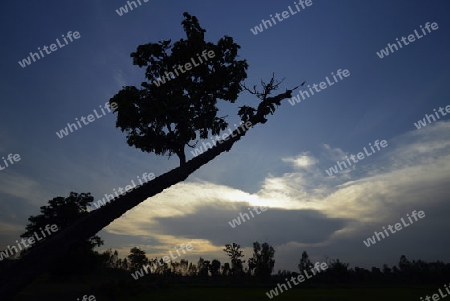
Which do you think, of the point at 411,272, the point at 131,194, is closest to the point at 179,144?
the point at 131,194

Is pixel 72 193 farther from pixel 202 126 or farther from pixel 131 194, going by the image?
pixel 131 194

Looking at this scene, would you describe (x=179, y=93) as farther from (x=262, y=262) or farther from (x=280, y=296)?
(x=262, y=262)

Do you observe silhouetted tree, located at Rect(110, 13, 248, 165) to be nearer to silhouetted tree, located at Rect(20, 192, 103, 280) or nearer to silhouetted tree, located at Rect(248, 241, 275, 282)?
silhouetted tree, located at Rect(20, 192, 103, 280)

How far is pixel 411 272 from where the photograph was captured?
97250 millimetres

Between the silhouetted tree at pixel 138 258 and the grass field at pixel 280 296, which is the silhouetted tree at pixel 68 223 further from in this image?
the silhouetted tree at pixel 138 258

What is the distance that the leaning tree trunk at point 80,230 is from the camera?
4.69 metres

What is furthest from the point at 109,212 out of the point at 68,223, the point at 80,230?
the point at 68,223

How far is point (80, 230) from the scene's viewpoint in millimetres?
5824

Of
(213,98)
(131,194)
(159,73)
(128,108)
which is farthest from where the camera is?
(213,98)

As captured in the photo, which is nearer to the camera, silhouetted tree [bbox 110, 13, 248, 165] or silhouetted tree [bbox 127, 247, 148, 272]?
silhouetted tree [bbox 110, 13, 248, 165]

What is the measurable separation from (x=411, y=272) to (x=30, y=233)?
11556 cm

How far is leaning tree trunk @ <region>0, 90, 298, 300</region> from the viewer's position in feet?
15.4

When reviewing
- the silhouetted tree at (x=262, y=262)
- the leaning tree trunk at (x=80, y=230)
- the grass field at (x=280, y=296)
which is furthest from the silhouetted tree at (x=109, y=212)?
the silhouetted tree at (x=262, y=262)

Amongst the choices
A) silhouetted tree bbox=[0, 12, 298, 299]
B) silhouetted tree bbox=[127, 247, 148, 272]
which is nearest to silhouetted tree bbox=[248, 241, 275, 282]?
silhouetted tree bbox=[127, 247, 148, 272]
